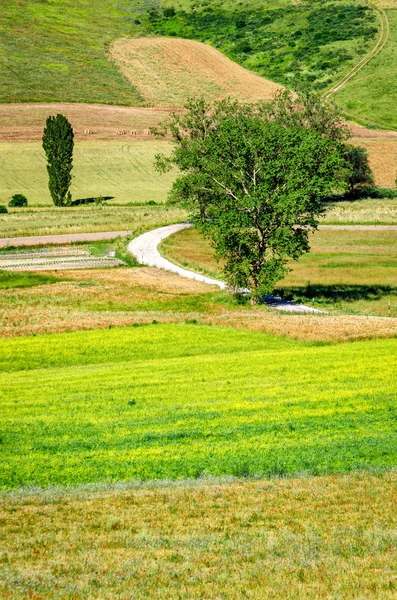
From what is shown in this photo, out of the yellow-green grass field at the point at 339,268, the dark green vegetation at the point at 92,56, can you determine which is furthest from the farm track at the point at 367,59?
the yellow-green grass field at the point at 339,268

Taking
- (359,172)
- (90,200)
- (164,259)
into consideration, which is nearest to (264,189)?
(164,259)

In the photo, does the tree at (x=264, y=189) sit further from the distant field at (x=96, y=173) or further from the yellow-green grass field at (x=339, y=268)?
the distant field at (x=96, y=173)

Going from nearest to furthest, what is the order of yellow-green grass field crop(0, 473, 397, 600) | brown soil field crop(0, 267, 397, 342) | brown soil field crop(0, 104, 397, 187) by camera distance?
1. yellow-green grass field crop(0, 473, 397, 600)
2. brown soil field crop(0, 267, 397, 342)
3. brown soil field crop(0, 104, 397, 187)

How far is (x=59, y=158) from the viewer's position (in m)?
110

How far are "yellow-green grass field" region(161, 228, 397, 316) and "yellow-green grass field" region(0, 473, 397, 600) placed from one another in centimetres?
3292

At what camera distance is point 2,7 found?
194375 mm

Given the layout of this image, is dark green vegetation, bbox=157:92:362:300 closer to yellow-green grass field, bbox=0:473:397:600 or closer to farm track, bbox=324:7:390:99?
yellow-green grass field, bbox=0:473:397:600

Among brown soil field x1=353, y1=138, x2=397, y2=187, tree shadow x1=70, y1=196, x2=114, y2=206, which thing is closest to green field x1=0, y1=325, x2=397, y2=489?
tree shadow x1=70, y1=196, x2=114, y2=206

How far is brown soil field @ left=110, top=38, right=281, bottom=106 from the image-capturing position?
162875 mm

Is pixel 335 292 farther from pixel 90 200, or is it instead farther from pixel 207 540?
pixel 90 200

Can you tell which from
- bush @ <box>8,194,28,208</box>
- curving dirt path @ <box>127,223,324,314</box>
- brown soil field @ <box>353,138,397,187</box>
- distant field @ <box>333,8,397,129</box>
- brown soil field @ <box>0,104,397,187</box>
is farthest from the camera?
distant field @ <box>333,8,397,129</box>

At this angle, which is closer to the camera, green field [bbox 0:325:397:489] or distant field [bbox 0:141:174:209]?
green field [bbox 0:325:397:489]

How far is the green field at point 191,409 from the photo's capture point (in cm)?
1892

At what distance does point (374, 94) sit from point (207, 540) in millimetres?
159804
